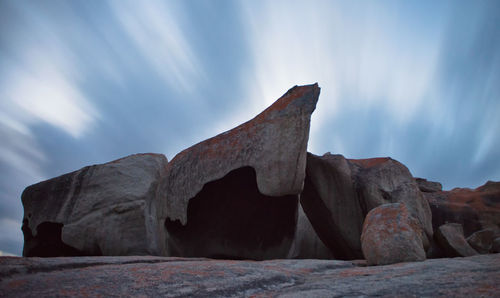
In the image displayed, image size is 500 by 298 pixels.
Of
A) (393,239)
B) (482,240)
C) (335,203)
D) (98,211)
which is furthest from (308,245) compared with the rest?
(393,239)

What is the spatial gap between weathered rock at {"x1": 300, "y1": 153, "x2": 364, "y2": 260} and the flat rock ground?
15.3 feet

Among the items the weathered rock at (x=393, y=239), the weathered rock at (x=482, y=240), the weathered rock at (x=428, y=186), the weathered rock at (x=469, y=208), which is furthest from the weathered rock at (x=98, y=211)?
the weathered rock at (x=428, y=186)

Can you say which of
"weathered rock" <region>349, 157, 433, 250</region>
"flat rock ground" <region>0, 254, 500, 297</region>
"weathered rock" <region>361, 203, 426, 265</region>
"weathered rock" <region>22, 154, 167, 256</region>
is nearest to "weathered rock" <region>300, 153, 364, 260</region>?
"weathered rock" <region>349, 157, 433, 250</region>

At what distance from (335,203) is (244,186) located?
7.07ft

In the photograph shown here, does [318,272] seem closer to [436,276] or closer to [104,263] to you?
[436,276]

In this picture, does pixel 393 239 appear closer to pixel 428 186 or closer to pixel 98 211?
pixel 98 211

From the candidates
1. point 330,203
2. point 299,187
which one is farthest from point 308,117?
point 330,203

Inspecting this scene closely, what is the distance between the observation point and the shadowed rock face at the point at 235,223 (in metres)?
6.57

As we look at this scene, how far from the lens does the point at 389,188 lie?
707 cm

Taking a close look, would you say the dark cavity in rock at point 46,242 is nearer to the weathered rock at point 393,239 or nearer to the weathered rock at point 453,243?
the weathered rock at point 393,239

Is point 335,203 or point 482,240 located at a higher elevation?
point 335,203

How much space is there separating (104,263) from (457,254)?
473 centimetres

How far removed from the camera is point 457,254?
4812mm

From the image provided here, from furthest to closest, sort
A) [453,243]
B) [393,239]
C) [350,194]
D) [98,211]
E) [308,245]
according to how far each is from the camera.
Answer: [308,245]
[98,211]
[350,194]
[453,243]
[393,239]
